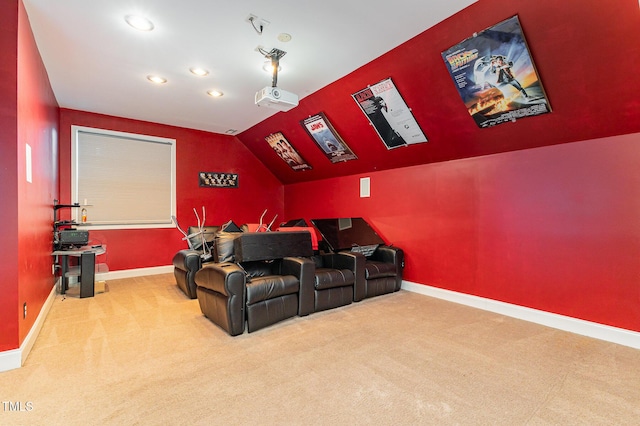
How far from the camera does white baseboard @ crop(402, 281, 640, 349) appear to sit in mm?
2939

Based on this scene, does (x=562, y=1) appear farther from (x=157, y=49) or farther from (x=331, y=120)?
(x=157, y=49)

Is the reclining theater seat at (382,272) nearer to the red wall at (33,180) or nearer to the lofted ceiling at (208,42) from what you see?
the lofted ceiling at (208,42)

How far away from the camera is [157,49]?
337cm

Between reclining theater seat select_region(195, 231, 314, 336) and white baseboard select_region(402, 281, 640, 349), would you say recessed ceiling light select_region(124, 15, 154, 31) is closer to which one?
reclining theater seat select_region(195, 231, 314, 336)

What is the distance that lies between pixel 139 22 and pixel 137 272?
181 inches

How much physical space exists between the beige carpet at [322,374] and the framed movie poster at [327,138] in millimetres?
2979

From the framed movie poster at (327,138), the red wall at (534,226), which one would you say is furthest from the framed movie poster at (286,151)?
the red wall at (534,226)

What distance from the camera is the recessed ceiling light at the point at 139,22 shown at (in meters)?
2.81

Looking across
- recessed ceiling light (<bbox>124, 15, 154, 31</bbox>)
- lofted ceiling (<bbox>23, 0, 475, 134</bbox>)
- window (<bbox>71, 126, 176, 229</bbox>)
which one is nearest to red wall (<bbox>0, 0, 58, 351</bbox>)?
lofted ceiling (<bbox>23, 0, 475, 134</bbox>)

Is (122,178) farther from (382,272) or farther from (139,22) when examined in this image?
(382,272)

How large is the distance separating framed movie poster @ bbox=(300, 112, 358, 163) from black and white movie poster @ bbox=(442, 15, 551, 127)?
222cm

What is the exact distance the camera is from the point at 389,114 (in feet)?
13.8

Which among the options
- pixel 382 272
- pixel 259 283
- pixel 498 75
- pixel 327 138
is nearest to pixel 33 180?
pixel 259 283

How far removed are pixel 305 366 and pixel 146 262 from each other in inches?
192
